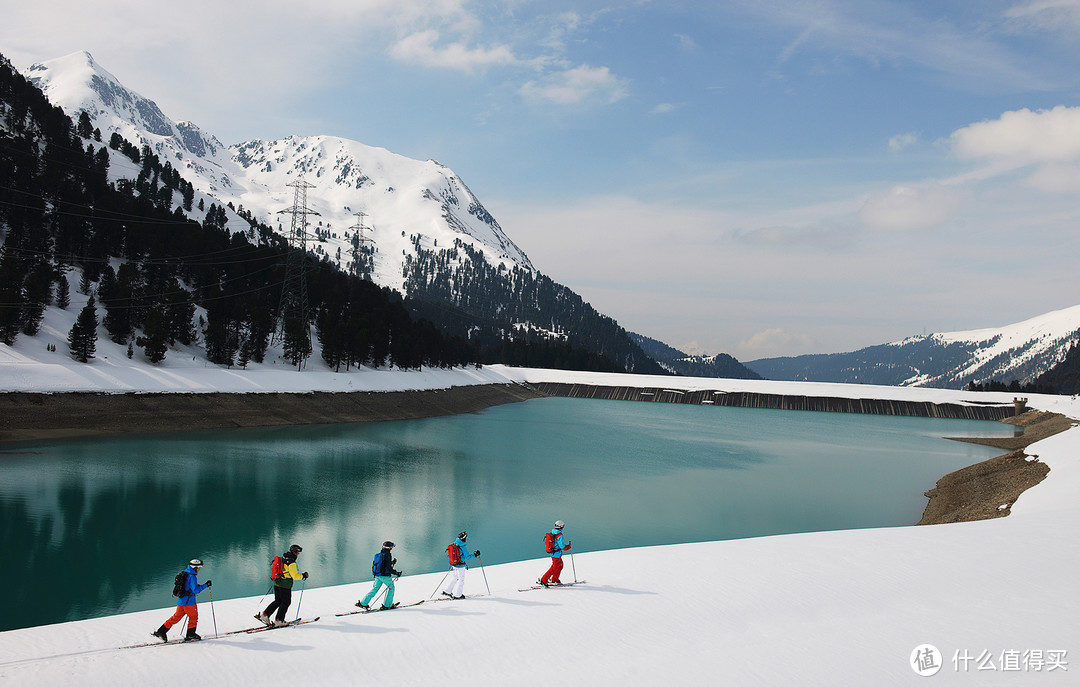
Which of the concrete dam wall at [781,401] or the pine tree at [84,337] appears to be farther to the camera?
the concrete dam wall at [781,401]

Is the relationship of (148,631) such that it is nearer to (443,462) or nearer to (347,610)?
(347,610)

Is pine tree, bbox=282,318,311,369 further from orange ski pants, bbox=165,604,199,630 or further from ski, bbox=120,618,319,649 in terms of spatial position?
orange ski pants, bbox=165,604,199,630

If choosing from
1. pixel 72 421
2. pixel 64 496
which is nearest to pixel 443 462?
pixel 64 496

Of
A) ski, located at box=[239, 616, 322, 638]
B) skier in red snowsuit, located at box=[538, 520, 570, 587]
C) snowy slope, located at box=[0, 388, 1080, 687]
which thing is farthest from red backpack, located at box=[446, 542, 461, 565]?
ski, located at box=[239, 616, 322, 638]

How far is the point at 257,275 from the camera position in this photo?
237 ft

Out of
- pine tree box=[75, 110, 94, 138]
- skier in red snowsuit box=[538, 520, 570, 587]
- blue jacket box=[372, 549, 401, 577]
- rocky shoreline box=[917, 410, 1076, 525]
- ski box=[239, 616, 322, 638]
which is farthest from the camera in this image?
pine tree box=[75, 110, 94, 138]

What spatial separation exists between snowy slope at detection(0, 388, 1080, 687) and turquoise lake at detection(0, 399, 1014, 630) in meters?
2.49

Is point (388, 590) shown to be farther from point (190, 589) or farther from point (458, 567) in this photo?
point (190, 589)

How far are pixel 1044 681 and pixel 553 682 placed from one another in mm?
7608

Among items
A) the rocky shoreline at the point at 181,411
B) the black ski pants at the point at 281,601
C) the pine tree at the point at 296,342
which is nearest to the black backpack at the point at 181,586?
the black ski pants at the point at 281,601

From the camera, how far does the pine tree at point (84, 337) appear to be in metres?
42.8

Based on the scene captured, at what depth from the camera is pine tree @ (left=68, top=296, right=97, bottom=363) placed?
4278 cm

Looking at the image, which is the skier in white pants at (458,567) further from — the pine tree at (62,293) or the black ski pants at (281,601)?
the pine tree at (62,293)

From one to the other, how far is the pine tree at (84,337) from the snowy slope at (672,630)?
3552 cm
